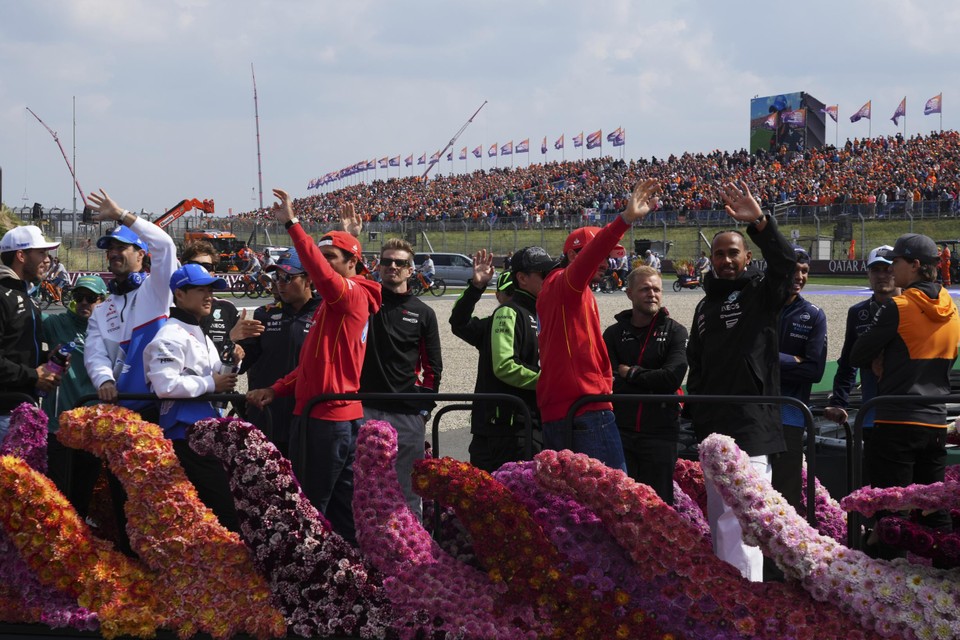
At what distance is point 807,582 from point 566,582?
0.86m

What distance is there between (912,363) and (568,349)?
1621mm

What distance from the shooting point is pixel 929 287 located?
485 cm

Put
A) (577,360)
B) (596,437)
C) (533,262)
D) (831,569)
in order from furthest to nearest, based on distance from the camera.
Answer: (533,262), (577,360), (596,437), (831,569)

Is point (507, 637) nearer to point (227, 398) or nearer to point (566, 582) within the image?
point (566, 582)

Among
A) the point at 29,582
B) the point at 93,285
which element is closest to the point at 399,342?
the point at 93,285

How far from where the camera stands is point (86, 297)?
599 cm

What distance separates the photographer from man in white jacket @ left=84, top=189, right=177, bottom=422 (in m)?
4.96

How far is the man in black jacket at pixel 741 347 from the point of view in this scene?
14.0ft

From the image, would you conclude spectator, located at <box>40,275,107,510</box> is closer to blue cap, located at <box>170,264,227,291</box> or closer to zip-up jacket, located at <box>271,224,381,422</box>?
blue cap, located at <box>170,264,227,291</box>

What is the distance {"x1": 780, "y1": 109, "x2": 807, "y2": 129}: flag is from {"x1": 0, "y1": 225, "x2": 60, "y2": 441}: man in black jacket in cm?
8399

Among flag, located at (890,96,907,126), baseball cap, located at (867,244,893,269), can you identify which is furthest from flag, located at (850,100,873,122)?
baseball cap, located at (867,244,893,269)

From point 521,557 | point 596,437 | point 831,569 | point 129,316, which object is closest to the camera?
point 831,569

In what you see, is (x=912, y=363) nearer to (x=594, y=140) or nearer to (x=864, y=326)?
(x=864, y=326)

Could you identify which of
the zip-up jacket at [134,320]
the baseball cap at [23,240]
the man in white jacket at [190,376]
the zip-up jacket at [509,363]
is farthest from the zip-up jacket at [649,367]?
the baseball cap at [23,240]
